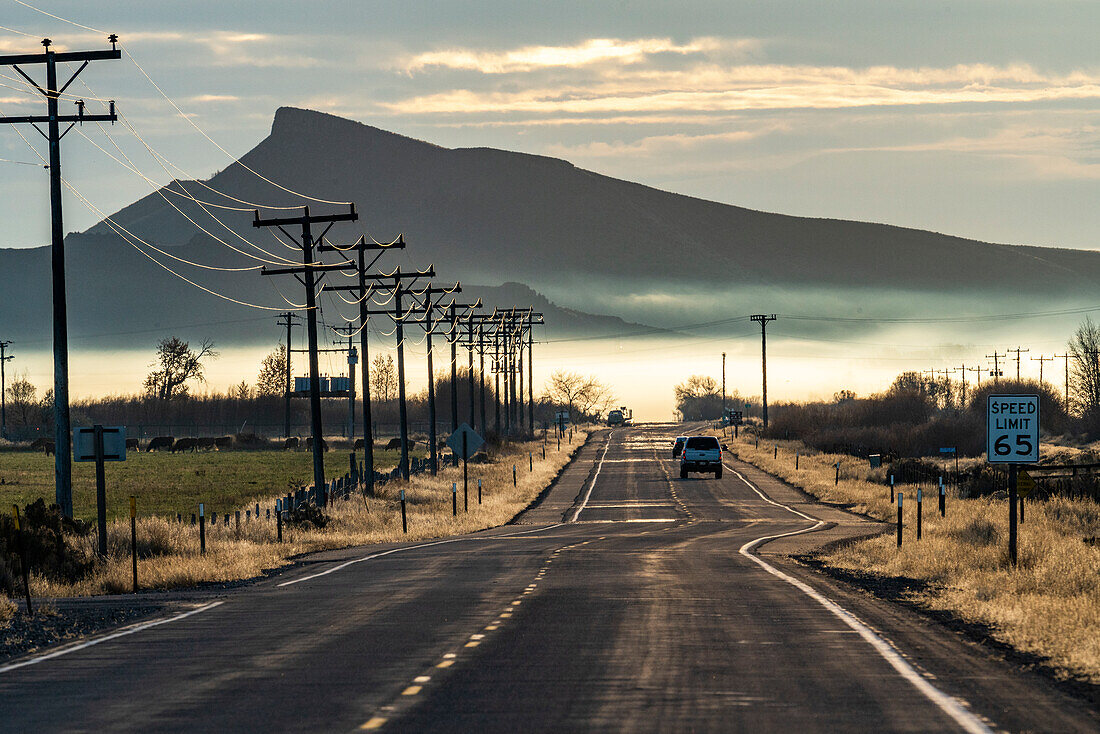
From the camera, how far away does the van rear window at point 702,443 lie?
72062 mm

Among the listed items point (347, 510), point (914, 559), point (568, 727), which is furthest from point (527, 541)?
point (568, 727)

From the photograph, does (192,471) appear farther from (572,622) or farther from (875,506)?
(572,622)

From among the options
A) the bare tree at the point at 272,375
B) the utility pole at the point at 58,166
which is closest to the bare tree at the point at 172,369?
the bare tree at the point at 272,375

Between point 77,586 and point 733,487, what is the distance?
45.7m

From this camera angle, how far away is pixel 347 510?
1656 inches

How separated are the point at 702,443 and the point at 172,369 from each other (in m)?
126

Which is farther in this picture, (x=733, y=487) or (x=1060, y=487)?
(x=733, y=487)

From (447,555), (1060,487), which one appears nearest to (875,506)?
(1060,487)

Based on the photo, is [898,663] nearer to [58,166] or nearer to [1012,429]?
[1012,429]

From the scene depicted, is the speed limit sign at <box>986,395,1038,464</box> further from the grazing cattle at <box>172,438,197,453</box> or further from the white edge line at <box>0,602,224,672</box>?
the grazing cattle at <box>172,438,197,453</box>

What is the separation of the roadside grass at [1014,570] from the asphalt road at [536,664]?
0.83 m

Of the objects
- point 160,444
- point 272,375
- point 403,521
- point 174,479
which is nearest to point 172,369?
point 272,375

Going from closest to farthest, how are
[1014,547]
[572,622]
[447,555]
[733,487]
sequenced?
[572,622], [1014,547], [447,555], [733,487]

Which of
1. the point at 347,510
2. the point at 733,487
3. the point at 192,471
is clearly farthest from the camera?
the point at 192,471
